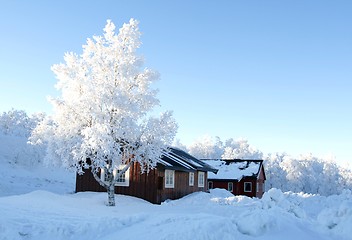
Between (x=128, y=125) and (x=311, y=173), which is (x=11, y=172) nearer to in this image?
(x=128, y=125)

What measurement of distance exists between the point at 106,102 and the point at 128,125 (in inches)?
78.9

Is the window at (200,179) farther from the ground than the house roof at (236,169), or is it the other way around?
the house roof at (236,169)

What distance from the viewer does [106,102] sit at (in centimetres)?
2289

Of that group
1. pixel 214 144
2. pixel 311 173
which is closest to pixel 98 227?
pixel 311 173

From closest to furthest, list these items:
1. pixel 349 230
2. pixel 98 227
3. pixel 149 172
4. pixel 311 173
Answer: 1. pixel 349 230
2. pixel 98 227
3. pixel 149 172
4. pixel 311 173

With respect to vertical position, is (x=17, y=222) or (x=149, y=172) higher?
(x=149, y=172)

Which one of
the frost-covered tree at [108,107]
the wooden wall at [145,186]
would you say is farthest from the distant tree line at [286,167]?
the frost-covered tree at [108,107]

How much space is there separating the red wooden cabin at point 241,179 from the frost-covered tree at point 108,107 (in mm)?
24988

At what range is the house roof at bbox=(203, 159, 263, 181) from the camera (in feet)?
155

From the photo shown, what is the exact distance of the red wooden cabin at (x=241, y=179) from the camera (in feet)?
154

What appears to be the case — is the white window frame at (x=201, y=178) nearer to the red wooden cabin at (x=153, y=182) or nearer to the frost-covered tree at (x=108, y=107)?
the red wooden cabin at (x=153, y=182)

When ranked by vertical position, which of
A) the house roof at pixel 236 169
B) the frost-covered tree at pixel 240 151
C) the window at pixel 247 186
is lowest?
the window at pixel 247 186

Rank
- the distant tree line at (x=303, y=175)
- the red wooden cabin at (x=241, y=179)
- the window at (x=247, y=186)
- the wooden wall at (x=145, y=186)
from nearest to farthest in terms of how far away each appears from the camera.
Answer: the wooden wall at (x=145, y=186) → the red wooden cabin at (x=241, y=179) → the window at (x=247, y=186) → the distant tree line at (x=303, y=175)

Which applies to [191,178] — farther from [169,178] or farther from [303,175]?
[303,175]
